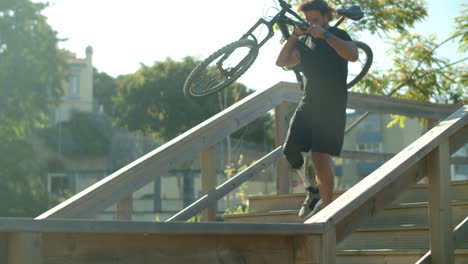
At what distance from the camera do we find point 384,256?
15.3 ft

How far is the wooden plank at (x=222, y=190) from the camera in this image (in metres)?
5.59

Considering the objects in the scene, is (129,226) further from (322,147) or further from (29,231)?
(322,147)

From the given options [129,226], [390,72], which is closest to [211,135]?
[129,226]

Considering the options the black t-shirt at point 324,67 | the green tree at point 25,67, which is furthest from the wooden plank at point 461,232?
the green tree at point 25,67

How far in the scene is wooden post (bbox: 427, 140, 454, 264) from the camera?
409cm

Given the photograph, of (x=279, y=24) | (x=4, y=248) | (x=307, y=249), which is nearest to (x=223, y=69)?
(x=279, y=24)

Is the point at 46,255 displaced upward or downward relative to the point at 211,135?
downward

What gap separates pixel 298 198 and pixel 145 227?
3.76 metres

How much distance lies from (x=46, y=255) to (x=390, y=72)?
9798 millimetres

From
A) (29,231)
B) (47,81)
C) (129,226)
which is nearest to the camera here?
(29,231)

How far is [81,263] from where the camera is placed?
2723 mm

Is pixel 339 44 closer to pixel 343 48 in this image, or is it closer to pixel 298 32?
pixel 343 48

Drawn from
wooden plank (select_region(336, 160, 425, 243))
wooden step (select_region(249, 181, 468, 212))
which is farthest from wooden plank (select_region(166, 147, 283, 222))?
wooden plank (select_region(336, 160, 425, 243))

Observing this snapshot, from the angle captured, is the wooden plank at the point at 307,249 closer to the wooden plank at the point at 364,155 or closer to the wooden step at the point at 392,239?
the wooden step at the point at 392,239
